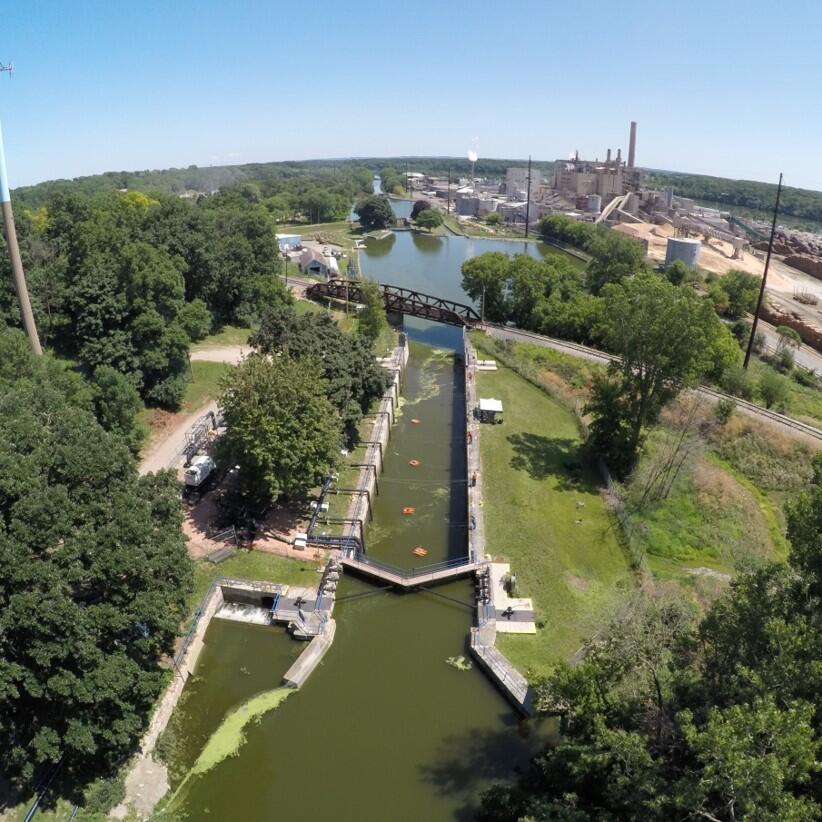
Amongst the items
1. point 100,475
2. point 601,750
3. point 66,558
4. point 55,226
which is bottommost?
point 601,750

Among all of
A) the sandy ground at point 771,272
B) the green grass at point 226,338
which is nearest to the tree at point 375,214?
the sandy ground at point 771,272

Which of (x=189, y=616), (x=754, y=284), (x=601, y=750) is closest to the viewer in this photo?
(x=601, y=750)

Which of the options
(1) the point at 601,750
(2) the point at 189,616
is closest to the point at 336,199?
(2) the point at 189,616

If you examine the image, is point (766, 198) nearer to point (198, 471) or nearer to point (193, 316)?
point (193, 316)

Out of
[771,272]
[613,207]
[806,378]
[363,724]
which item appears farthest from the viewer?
[613,207]

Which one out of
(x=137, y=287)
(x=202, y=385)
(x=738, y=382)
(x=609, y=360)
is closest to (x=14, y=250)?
(x=137, y=287)

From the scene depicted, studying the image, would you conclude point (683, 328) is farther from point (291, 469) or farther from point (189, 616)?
point (189, 616)
